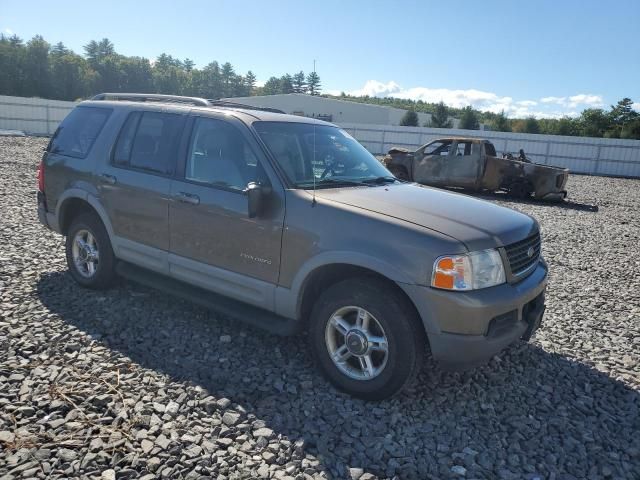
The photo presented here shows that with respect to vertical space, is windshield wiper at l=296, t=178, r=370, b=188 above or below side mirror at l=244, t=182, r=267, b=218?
above

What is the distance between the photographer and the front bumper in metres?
3.14

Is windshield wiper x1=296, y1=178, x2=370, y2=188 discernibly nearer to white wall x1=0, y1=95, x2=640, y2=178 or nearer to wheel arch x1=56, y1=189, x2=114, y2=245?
wheel arch x1=56, y1=189, x2=114, y2=245

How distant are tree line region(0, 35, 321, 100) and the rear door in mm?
60677

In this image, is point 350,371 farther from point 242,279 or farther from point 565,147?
point 565,147

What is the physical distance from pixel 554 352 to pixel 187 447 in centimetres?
329

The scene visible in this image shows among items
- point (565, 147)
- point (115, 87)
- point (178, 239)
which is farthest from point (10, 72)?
point (178, 239)

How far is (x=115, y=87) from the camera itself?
93938 mm

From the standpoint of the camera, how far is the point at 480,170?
15.2 metres

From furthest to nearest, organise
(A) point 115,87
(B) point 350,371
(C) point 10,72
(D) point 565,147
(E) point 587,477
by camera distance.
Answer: (A) point 115,87
(C) point 10,72
(D) point 565,147
(B) point 350,371
(E) point 587,477

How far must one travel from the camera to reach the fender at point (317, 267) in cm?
325

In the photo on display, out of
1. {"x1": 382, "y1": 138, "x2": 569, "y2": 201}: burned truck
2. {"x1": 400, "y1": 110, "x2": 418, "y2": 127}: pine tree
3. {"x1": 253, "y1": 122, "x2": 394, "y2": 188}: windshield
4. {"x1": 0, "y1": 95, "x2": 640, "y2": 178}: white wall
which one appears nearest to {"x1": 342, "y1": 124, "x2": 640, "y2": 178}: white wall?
{"x1": 0, "y1": 95, "x2": 640, "y2": 178}: white wall

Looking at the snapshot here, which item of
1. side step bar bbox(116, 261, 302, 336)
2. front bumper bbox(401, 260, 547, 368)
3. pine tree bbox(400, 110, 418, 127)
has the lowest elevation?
side step bar bbox(116, 261, 302, 336)

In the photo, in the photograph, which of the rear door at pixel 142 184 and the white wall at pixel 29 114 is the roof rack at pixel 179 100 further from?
the white wall at pixel 29 114

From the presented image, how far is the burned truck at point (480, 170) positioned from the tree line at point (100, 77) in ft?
163
